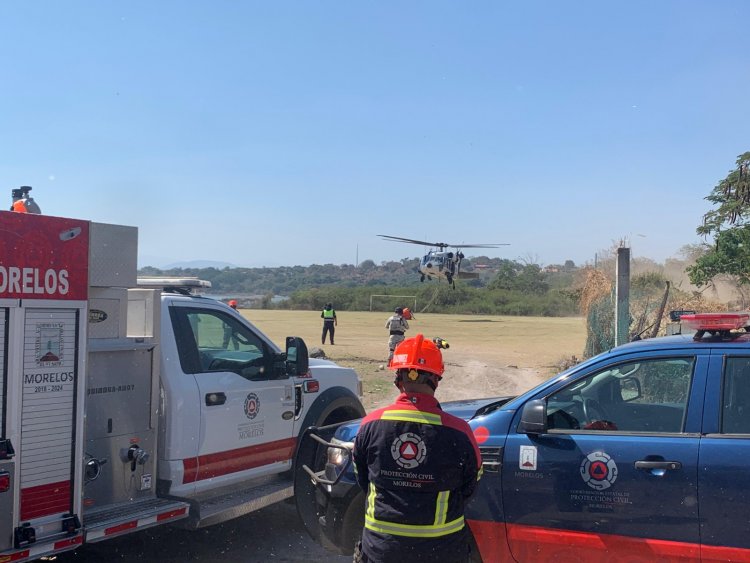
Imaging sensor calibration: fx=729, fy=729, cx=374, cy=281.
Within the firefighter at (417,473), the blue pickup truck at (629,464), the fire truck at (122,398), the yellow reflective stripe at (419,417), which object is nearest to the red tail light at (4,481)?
the fire truck at (122,398)

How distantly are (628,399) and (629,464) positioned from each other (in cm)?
105

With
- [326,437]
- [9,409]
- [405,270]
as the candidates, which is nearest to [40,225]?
[9,409]

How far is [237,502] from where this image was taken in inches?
217

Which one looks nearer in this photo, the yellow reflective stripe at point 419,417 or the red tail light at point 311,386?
the yellow reflective stripe at point 419,417

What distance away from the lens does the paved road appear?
18.3 feet

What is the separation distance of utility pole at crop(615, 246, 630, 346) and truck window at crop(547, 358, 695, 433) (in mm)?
7030

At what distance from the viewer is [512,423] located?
4203mm

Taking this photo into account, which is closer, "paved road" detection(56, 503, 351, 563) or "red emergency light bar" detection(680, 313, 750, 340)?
"red emergency light bar" detection(680, 313, 750, 340)

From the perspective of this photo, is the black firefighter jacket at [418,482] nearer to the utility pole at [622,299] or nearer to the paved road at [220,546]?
the paved road at [220,546]

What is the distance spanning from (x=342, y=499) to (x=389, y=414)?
1.80 metres

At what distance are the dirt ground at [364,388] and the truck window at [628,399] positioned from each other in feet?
7.67

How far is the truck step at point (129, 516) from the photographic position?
462cm

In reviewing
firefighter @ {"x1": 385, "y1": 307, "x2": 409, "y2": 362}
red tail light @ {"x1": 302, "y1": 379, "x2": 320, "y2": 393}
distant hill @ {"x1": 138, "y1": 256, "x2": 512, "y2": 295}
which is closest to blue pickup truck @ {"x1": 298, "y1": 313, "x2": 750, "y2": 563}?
red tail light @ {"x1": 302, "y1": 379, "x2": 320, "y2": 393}

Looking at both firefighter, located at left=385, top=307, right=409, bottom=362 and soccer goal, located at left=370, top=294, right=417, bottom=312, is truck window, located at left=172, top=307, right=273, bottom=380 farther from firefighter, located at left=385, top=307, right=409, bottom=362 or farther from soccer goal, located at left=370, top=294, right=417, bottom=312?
soccer goal, located at left=370, top=294, right=417, bottom=312
